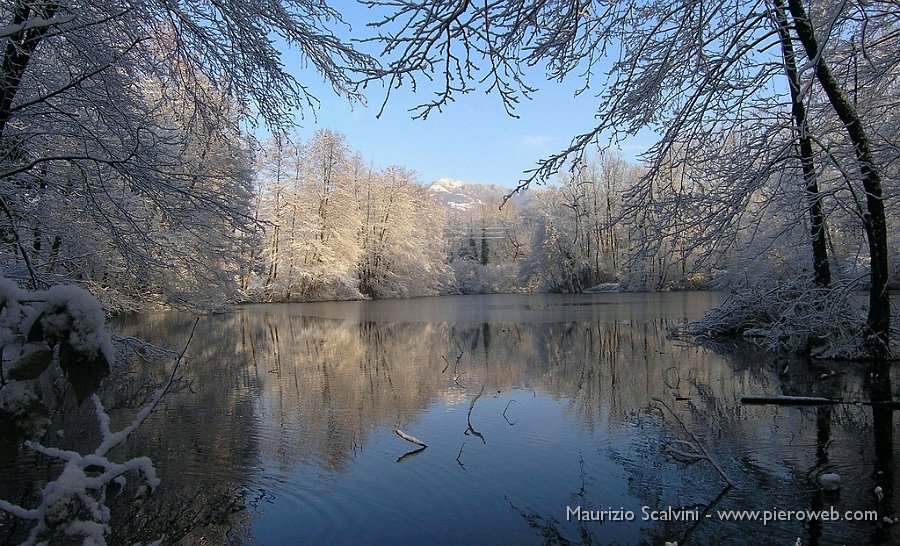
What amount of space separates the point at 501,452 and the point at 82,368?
5.00 meters

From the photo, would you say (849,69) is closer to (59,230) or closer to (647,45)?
(647,45)

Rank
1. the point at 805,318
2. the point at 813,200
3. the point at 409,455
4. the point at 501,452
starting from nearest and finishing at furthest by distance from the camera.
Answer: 1. the point at 409,455
2. the point at 501,452
3. the point at 813,200
4. the point at 805,318

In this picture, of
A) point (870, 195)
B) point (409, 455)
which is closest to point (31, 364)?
point (409, 455)

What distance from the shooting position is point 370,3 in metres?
3.37

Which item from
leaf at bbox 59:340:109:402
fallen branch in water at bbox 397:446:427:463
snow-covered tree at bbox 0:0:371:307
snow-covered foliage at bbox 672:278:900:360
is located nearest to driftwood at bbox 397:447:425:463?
fallen branch in water at bbox 397:446:427:463

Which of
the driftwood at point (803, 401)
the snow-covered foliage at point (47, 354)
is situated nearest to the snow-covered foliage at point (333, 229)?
the driftwood at point (803, 401)

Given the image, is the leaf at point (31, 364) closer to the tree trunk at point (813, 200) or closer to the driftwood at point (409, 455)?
the driftwood at point (409, 455)

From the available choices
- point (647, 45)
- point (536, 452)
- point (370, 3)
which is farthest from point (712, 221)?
point (370, 3)

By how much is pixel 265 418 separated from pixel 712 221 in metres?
5.73

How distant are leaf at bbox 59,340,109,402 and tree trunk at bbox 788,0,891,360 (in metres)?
8.23

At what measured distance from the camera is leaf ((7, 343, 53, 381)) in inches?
45.5

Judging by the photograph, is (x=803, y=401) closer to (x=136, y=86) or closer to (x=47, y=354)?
(x=47, y=354)

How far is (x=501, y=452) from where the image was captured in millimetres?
5805

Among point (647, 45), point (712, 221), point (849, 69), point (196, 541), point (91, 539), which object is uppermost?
point (849, 69)
